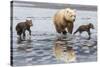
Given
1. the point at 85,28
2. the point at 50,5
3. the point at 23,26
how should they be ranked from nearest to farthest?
1. the point at 23,26
2. the point at 50,5
3. the point at 85,28

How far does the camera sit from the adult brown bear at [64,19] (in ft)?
6.99

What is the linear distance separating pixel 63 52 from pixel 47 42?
0.19 metres

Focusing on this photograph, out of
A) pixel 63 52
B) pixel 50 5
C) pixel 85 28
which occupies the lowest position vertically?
pixel 63 52

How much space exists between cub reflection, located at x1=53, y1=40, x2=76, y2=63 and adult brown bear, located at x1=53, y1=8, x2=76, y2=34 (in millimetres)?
123

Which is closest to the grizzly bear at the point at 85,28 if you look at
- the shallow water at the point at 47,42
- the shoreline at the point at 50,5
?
the shallow water at the point at 47,42

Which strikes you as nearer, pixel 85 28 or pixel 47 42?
pixel 47 42

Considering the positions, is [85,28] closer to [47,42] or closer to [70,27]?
[70,27]

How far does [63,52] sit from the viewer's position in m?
2.15

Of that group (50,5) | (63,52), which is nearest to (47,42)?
(63,52)

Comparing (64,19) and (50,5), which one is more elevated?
(50,5)

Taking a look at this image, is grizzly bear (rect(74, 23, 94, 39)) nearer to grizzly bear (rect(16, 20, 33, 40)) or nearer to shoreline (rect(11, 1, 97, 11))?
shoreline (rect(11, 1, 97, 11))

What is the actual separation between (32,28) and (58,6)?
0.33 metres

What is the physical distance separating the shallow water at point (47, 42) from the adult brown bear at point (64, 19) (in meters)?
0.04

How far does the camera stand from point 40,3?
207 centimetres
